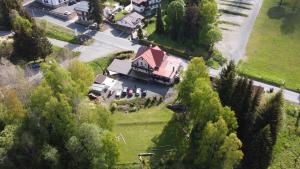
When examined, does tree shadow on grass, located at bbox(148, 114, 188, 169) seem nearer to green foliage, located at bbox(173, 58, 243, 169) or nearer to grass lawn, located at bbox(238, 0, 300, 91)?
green foliage, located at bbox(173, 58, 243, 169)

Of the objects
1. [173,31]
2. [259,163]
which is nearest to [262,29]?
[173,31]

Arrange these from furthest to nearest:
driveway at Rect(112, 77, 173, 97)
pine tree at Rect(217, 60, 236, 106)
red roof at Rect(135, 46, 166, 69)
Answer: red roof at Rect(135, 46, 166, 69), driveway at Rect(112, 77, 173, 97), pine tree at Rect(217, 60, 236, 106)

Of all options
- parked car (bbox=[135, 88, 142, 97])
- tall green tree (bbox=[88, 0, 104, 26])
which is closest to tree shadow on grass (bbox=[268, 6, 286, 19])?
tall green tree (bbox=[88, 0, 104, 26])

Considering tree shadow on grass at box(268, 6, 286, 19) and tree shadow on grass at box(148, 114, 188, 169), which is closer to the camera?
tree shadow on grass at box(148, 114, 188, 169)

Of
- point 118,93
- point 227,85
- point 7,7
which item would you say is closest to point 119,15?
point 7,7

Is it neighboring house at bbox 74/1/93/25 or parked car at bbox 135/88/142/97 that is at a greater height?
neighboring house at bbox 74/1/93/25

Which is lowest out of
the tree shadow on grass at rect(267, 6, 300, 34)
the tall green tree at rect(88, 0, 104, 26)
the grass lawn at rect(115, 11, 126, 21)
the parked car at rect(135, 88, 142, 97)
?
the parked car at rect(135, 88, 142, 97)

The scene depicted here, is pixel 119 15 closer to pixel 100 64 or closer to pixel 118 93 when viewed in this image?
pixel 100 64
